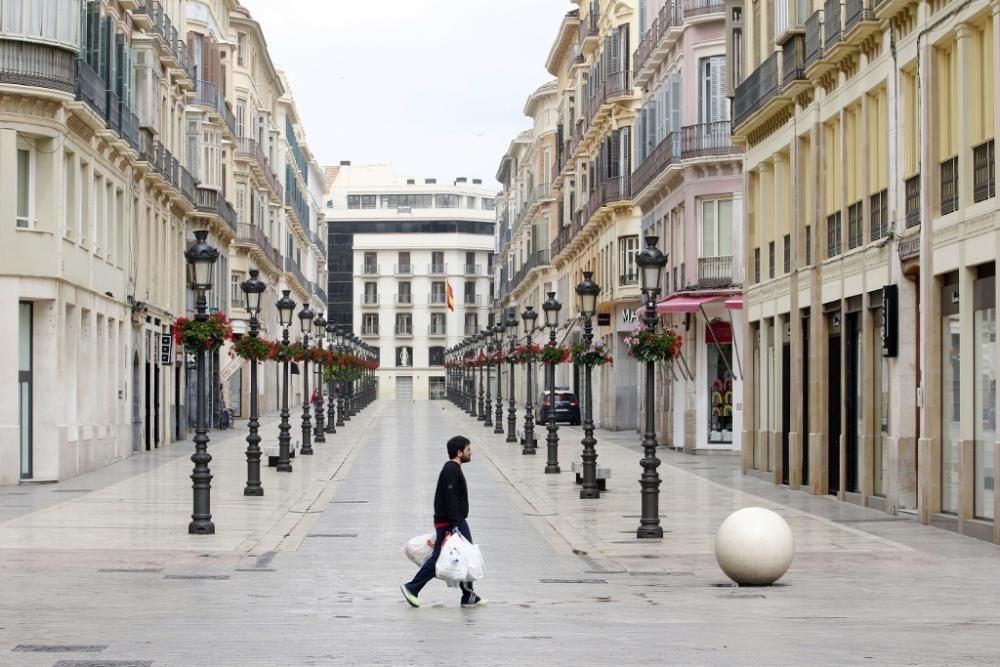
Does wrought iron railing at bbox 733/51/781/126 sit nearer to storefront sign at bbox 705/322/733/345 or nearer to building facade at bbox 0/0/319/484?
storefront sign at bbox 705/322/733/345

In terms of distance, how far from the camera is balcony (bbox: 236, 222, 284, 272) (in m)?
81.8

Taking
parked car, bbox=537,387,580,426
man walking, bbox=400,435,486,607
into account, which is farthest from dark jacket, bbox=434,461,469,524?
parked car, bbox=537,387,580,426

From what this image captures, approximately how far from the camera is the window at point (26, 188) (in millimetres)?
34938

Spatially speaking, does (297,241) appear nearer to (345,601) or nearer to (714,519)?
(714,519)

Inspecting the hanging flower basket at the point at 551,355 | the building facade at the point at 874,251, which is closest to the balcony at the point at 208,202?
the hanging flower basket at the point at 551,355

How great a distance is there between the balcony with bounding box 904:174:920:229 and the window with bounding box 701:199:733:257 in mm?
21191

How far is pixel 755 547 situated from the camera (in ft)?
57.5

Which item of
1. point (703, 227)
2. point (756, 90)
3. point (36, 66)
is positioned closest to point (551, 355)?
point (703, 227)

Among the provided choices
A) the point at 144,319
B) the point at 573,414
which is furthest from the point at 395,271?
the point at 144,319

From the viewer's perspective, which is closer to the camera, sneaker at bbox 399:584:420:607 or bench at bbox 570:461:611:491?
sneaker at bbox 399:584:420:607

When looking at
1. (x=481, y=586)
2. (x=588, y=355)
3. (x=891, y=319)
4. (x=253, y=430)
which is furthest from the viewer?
(x=588, y=355)

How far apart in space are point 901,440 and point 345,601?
12273 millimetres

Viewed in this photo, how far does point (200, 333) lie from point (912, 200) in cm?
1065

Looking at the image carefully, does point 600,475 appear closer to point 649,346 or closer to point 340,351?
point 649,346
